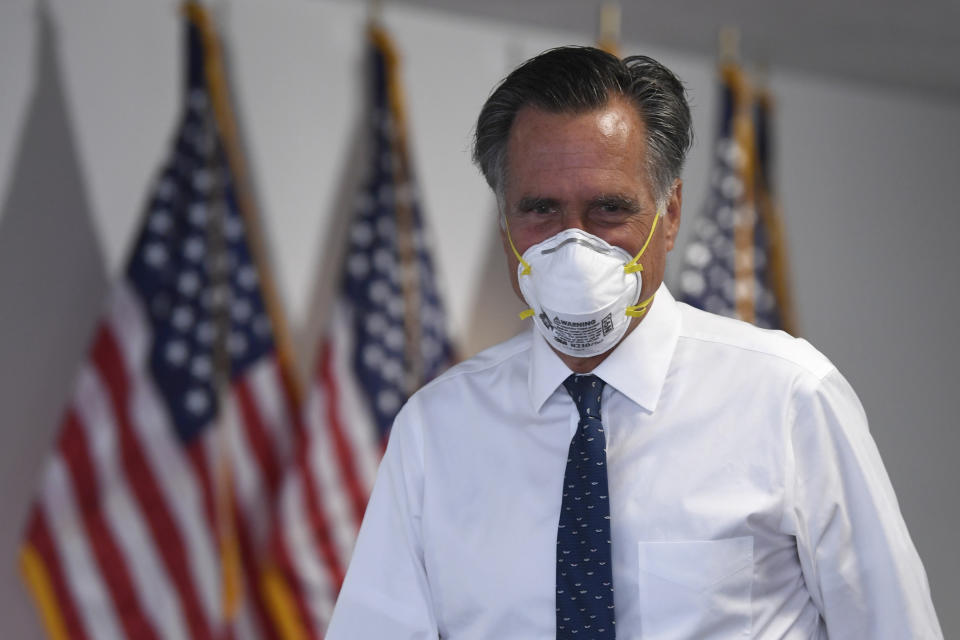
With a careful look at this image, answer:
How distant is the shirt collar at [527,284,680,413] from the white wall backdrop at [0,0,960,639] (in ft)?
5.64

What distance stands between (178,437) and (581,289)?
1.71 m

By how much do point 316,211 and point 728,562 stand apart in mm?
2069

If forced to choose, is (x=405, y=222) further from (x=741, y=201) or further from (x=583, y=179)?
(x=583, y=179)

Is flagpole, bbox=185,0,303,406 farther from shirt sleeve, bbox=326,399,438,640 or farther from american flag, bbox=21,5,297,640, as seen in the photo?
shirt sleeve, bbox=326,399,438,640

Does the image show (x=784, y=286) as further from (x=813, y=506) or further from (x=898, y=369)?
(x=813, y=506)

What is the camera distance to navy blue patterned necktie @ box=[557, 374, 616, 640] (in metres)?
1.17

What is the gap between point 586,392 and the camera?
50.2 inches

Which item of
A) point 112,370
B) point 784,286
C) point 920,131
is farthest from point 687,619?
point 920,131

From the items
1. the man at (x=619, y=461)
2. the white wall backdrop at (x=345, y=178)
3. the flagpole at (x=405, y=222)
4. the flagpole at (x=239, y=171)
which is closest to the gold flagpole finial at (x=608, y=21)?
the white wall backdrop at (x=345, y=178)

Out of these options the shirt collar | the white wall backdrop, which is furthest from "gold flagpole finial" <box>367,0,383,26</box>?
the shirt collar

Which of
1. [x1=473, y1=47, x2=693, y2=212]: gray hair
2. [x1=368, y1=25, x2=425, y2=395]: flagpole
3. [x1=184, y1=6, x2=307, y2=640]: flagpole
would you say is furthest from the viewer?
[x1=368, y1=25, x2=425, y2=395]: flagpole

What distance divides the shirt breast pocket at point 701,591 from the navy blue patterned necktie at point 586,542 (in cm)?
5

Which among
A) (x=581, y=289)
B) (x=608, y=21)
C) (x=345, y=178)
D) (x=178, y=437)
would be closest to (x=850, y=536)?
(x=581, y=289)

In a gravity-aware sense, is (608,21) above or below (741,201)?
above
